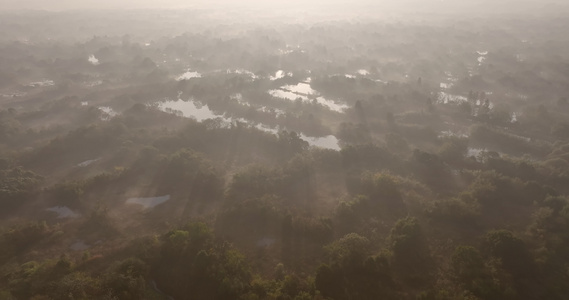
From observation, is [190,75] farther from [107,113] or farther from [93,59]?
[93,59]

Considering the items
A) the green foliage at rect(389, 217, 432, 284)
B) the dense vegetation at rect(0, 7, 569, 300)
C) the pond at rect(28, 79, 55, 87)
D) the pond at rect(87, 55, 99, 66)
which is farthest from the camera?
the pond at rect(87, 55, 99, 66)

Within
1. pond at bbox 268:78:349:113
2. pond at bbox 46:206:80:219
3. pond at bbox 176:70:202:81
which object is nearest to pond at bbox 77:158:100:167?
pond at bbox 46:206:80:219

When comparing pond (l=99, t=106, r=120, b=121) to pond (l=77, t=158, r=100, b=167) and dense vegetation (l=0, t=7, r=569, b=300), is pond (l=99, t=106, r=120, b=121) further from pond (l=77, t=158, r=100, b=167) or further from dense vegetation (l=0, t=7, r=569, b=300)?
pond (l=77, t=158, r=100, b=167)

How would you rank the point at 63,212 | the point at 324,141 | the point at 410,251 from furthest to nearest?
1. the point at 324,141
2. the point at 63,212
3. the point at 410,251

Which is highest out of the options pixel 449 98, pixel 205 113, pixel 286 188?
pixel 449 98

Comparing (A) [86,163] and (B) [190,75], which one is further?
(B) [190,75]

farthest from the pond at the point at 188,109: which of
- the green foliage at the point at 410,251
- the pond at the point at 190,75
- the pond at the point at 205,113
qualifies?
the green foliage at the point at 410,251

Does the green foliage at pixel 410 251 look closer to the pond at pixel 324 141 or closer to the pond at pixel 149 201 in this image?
the pond at pixel 324 141

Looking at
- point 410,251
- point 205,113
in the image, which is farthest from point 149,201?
point 205,113

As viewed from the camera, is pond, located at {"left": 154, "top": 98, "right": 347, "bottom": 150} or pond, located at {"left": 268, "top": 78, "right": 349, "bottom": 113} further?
pond, located at {"left": 268, "top": 78, "right": 349, "bottom": 113}

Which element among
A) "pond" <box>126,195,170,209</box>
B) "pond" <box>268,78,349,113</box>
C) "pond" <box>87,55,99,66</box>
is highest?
"pond" <box>87,55,99,66</box>
